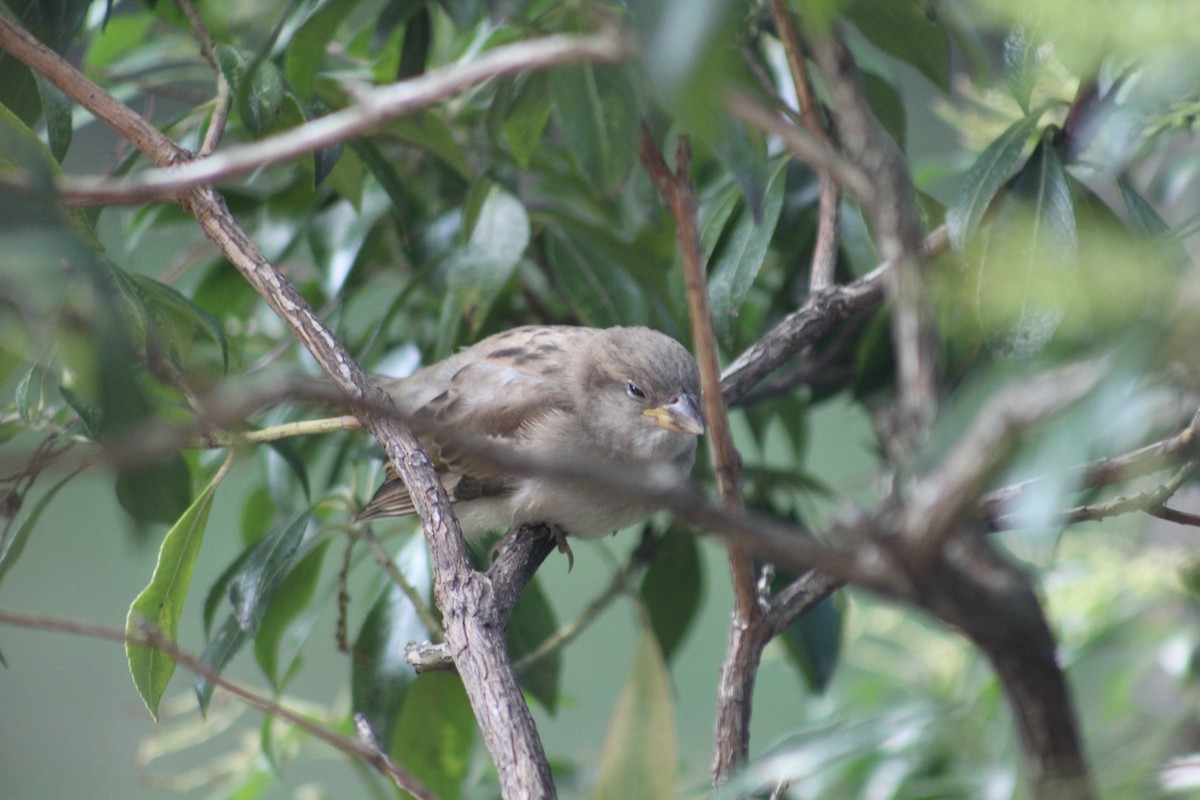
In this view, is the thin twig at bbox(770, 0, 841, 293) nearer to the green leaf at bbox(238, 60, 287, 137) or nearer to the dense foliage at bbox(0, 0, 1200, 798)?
the dense foliage at bbox(0, 0, 1200, 798)

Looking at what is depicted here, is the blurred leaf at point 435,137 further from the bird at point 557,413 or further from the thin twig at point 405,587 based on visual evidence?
the thin twig at point 405,587

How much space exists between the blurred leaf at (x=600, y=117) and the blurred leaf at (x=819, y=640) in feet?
3.51

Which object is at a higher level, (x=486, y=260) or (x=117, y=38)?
(x=117, y=38)

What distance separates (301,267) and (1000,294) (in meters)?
2.25

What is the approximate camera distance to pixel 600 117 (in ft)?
5.17

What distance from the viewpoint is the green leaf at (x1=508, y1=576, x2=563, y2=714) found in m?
2.15

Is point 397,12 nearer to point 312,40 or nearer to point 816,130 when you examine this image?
point 312,40

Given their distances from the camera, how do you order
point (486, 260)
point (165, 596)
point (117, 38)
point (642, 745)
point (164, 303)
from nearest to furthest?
point (642, 745) < point (165, 596) < point (164, 303) < point (486, 260) < point (117, 38)

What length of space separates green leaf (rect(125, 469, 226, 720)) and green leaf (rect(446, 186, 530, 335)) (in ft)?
1.82


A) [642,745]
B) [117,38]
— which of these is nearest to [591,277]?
[642,745]

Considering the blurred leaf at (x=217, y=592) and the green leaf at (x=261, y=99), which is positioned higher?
the green leaf at (x=261, y=99)

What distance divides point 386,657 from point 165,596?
52 cm

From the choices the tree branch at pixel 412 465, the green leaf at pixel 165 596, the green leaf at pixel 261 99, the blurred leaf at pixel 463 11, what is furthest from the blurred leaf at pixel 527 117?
the green leaf at pixel 165 596

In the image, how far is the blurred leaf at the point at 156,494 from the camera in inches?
67.7
